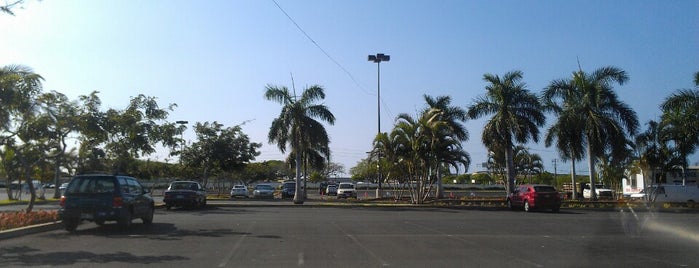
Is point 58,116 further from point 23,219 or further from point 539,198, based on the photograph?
point 539,198

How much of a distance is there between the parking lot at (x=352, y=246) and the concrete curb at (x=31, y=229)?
0.35m

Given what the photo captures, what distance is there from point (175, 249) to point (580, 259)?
8254mm

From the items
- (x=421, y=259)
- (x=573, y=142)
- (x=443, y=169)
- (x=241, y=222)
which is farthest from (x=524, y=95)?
(x=421, y=259)

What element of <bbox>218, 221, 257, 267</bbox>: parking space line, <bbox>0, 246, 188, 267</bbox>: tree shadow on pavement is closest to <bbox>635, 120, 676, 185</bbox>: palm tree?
<bbox>218, 221, 257, 267</bbox>: parking space line

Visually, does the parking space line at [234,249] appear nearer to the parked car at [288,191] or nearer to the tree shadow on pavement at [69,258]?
the tree shadow on pavement at [69,258]

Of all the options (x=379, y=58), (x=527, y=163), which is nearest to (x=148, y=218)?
(x=379, y=58)

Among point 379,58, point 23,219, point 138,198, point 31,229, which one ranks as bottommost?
point 31,229

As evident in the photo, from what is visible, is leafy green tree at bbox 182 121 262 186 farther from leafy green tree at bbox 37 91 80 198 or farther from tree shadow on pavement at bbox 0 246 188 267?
tree shadow on pavement at bbox 0 246 188 267

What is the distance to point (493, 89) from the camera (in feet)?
120

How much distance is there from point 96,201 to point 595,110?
29.7 meters

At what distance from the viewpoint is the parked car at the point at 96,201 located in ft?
53.7

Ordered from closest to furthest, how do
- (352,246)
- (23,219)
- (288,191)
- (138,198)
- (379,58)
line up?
1. (352,246)
2. (23,219)
3. (138,198)
4. (379,58)
5. (288,191)

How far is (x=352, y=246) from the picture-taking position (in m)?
13.4

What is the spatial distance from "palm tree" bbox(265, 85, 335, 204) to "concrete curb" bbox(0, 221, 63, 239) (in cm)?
1879
